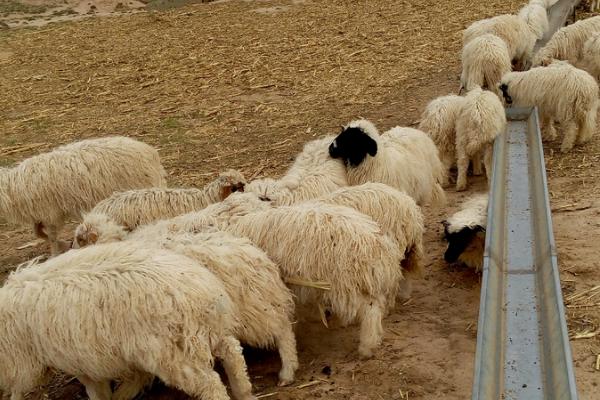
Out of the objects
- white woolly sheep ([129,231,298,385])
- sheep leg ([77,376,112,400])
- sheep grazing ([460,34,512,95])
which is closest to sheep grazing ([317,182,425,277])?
white woolly sheep ([129,231,298,385])

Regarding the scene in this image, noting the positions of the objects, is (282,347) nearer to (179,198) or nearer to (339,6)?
(179,198)

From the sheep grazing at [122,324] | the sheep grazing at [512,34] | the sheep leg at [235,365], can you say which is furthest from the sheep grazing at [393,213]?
the sheep grazing at [512,34]

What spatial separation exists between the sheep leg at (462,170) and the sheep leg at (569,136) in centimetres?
155

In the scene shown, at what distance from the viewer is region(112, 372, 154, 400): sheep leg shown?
4562 millimetres

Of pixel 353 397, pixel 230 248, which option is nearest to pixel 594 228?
pixel 353 397

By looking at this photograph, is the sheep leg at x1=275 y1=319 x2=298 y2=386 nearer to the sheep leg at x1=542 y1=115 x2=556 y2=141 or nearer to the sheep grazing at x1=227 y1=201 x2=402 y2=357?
the sheep grazing at x1=227 y1=201 x2=402 y2=357

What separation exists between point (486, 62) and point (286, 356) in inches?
264

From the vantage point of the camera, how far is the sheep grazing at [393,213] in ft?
17.4

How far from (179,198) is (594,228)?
13.6 feet

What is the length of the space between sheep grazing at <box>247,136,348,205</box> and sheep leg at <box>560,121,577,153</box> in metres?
3.68

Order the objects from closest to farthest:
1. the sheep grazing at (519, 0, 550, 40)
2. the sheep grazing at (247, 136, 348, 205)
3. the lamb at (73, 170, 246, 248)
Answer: the sheep grazing at (247, 136, 348, 205)
the lamb at (73, 170, 246, 248)
the sheep grazing at (519, 0, 550, 40)

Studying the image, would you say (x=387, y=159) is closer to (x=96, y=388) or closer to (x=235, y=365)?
(x=235, y=365)

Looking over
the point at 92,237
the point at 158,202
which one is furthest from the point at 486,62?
the point at 92,237

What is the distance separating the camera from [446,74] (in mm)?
12695
